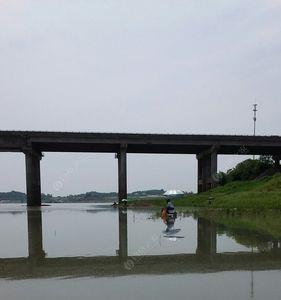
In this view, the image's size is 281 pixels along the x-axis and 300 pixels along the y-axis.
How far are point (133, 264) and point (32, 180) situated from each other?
56306 millimetres

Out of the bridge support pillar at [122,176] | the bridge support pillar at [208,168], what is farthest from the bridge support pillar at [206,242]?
the bridge support pillar at [208,168]

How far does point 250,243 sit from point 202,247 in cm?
168

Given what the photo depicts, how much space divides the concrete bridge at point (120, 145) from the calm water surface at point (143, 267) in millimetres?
46982

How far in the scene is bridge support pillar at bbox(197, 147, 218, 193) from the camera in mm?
67812

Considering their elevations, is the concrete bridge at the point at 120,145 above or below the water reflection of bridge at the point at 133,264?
above

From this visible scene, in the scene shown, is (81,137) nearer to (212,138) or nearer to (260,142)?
(212,138)

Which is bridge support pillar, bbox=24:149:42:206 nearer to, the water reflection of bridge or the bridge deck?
the bridge deck

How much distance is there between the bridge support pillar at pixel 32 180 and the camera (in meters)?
63.5

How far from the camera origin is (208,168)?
232 feet

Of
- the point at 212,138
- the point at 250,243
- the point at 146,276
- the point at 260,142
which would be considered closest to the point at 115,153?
the point at 212,138

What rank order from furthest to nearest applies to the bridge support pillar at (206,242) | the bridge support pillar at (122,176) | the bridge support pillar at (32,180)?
the bridge support pillar at (122,176), the bridge support pillar at (32,180), the bridge support pillar at (206,242)

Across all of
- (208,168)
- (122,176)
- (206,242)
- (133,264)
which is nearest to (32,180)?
(122,176)

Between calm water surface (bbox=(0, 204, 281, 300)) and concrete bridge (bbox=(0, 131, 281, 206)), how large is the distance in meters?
47.0

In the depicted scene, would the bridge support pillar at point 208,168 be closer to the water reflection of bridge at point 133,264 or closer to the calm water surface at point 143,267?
the calm water surface at point 143,267
